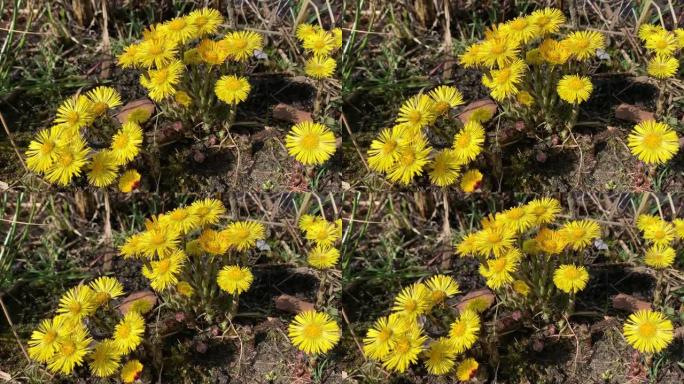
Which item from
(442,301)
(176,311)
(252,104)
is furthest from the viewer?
(252,104)

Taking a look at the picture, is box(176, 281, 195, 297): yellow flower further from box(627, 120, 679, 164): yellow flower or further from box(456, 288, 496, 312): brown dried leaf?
box(627, 120, 679, 164): yellow flower

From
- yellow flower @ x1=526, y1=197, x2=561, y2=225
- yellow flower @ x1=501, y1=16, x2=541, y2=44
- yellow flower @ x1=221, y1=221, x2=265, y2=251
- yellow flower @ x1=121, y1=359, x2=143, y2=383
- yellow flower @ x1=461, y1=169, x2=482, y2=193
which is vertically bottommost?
yellow flower @ x1=121, y1=359, x2=143, y2=383

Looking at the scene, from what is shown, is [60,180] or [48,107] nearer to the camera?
[60,180]

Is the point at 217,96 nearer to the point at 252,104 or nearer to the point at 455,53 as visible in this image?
the point at 252,104

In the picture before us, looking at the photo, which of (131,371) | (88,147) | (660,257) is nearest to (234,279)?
(131,371)

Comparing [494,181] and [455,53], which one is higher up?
[455,53]

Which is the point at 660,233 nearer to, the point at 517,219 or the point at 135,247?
the point at 517,219

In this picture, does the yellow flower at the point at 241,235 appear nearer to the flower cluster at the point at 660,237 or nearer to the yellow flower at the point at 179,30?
the yellow flower at the point at 179,30

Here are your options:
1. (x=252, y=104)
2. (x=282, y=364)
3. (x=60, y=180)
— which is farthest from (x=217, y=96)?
(x=282, y=364)

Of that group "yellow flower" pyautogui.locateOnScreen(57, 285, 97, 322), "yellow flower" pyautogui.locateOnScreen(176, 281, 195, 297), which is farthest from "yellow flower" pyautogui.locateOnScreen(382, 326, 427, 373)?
"yellow flower" pyautogui.locateOnScreen(57, 285, 97, 322)
